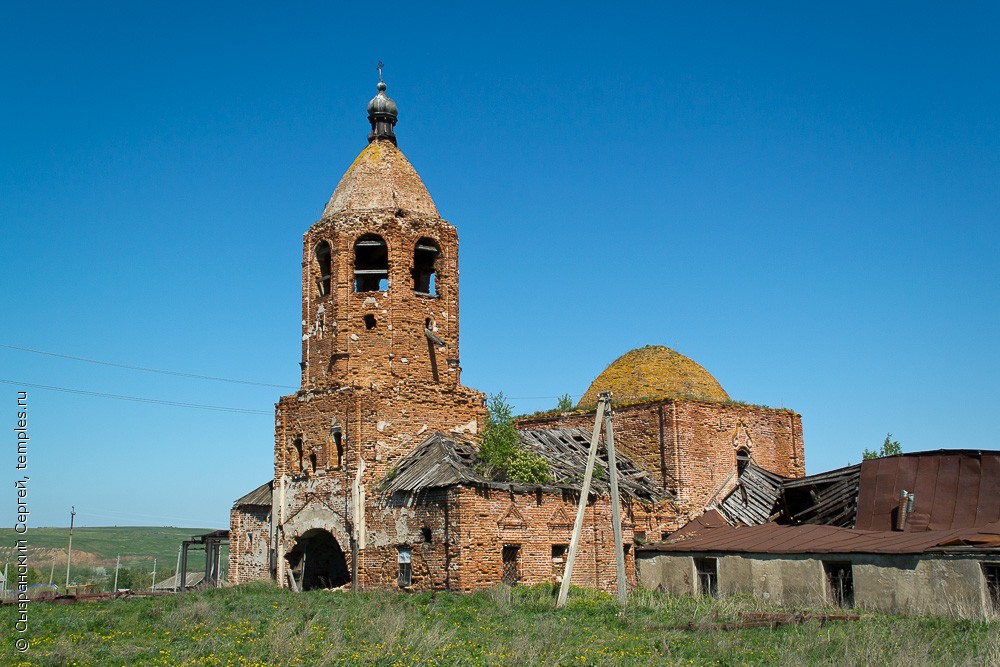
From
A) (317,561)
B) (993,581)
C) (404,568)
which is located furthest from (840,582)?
(317,561)

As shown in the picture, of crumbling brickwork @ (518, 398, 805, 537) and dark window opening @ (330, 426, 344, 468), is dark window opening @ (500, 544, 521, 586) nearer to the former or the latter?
dark window opening @ (330, 426, 344, 468)

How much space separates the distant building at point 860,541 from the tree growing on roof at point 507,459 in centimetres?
388

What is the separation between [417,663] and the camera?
1285 centimetres

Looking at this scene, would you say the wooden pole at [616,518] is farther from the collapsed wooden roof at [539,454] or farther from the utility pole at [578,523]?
the collapsed wooden roof at [539,454]

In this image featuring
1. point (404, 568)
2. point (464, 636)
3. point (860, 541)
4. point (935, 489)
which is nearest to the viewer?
point (464, 636)

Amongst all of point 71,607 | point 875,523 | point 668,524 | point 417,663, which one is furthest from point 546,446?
point 417,663

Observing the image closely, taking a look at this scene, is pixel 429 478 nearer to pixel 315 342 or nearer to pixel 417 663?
pixel 315 342

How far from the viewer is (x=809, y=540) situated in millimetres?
22234

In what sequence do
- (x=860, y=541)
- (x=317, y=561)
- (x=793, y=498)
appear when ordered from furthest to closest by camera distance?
(x=793, y=498)
(x=317, y=561)
(x=860, y=541)

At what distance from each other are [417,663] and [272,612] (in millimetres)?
6460

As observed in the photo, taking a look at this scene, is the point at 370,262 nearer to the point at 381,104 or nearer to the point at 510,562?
the point at 381,104

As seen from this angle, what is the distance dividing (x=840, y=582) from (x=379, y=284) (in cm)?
1367

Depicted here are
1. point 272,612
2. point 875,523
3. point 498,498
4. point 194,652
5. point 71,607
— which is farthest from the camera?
point 875,523

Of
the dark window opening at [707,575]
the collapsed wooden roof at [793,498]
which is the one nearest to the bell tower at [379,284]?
the dark window opening at [707,575]
